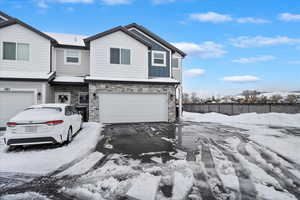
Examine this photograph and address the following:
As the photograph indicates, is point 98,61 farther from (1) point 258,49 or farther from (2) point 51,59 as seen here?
(1) point 258,49

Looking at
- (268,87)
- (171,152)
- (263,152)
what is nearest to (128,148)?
(171,152)

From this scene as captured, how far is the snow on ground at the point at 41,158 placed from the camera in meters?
3.94

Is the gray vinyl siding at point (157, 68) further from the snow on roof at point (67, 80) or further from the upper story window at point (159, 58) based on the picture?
the snow on roof at point (67, 80)

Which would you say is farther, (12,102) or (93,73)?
(93,73)

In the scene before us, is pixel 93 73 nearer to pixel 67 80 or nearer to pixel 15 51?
pixel 67 80

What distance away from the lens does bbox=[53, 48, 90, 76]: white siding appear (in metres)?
11.8

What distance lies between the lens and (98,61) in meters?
11.1

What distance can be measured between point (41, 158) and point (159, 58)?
11.0 metres

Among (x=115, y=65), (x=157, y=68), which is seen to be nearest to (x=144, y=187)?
(x=115, y=65)

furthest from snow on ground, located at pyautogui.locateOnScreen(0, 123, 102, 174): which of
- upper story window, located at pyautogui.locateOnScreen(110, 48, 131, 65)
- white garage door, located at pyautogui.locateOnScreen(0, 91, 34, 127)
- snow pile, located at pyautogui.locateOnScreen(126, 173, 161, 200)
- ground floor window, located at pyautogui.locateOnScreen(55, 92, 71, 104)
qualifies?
upper story window, located at pyautogui.locateOnScreen(110, 48, 131, 65)

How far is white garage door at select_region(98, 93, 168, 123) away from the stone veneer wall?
0.30 meters

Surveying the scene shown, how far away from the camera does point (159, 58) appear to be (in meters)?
13.2

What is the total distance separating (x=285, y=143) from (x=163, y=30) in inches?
614

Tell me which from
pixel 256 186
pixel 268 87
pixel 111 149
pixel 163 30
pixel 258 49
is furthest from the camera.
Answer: pixel 268 87
